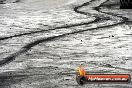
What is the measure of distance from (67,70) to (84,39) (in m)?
2.74

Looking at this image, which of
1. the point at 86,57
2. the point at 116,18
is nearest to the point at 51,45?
the point at 86,57

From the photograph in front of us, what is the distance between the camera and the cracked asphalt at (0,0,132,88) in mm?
5379

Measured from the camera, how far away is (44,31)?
983 cm

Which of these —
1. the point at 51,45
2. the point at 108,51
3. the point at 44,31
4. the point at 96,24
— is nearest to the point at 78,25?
the point at 96,24

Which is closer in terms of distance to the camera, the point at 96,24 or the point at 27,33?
the point at 27,33

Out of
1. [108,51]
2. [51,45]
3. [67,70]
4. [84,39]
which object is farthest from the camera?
[84,39]

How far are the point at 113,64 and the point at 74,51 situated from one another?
4.37 ft

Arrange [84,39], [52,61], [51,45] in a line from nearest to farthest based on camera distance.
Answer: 1. [52,61]
2. [51,45]
3. [84,39]

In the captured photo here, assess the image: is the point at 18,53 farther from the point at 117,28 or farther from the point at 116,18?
the point at 116,18

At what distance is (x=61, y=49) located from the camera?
738 centimetres

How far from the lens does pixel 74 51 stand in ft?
23.5

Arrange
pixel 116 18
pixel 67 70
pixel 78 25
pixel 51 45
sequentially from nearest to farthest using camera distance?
pixel 67 70 → pixel 51 45 → pixel 78 25 → pixel 116 18

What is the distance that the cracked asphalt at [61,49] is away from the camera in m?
5.38

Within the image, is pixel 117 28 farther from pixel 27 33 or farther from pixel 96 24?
pixel 27 33
